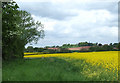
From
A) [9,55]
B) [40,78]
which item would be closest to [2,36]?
[9,55]

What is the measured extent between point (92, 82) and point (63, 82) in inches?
77.5

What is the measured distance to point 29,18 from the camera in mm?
34031

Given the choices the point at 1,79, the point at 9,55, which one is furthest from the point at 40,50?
the point at 1,79

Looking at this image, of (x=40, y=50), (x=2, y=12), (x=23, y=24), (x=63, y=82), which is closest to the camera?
(x=63, y=82)

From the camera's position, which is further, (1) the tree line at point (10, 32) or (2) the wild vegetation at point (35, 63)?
(1) the tree line at point (10, 32)

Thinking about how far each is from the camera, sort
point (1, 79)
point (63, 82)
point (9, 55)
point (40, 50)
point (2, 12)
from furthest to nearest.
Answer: point (40, 50) < point (9, 55) < point (2, 12) < point (1, 79) < point (63, 82)

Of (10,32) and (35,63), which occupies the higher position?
(10,32)

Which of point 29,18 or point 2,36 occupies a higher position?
point 29,18

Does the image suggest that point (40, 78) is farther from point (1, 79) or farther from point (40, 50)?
point (40, 50)

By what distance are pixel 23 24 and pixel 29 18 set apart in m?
2.08

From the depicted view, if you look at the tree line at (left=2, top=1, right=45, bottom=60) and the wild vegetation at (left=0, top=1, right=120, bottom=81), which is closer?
the wild vegetation at (left=0, top=1, right=120, bottom=81)

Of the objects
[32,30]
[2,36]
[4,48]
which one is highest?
[32,30]

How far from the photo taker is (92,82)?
951 cm

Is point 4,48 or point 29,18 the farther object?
point 29,18
